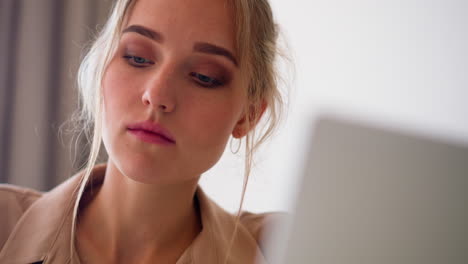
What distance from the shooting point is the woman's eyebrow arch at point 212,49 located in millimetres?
612

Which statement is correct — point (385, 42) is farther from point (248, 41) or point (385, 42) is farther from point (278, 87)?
point (248, 41)

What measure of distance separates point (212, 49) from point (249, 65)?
0.09 m

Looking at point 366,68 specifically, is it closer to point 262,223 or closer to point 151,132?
point 262,223

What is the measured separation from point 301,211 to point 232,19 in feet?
1.53

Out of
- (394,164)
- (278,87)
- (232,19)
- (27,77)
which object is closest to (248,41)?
(232,19)

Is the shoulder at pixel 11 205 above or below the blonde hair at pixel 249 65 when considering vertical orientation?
below

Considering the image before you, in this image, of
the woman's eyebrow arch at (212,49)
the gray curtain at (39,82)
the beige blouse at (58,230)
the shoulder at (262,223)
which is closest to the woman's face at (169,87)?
the woman's eyebrow arch at (212,49)

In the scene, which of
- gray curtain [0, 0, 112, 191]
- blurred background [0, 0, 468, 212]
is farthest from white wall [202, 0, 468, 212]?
gray curtain [0, 0, 112, 191]

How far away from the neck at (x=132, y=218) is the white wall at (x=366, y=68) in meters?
0.26

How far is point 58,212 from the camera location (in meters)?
0.70

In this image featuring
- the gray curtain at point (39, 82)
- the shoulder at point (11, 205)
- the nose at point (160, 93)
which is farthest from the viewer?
the gray curtain at point (39, 82)

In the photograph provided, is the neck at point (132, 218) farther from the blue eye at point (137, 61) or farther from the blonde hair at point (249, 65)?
the blue eye at point (137, 61)

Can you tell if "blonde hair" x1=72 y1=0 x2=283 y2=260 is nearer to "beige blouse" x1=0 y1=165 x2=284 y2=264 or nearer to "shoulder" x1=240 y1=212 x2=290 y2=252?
"beige blouse" x1=0 y1=165 x2=284 y2=264

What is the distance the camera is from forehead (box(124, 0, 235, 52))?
24.0 inches
